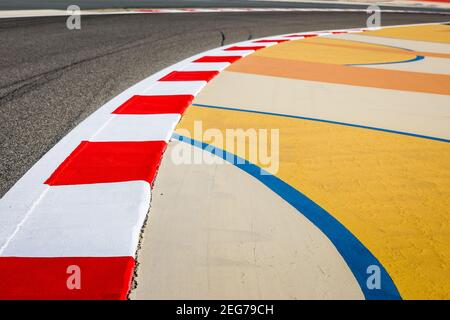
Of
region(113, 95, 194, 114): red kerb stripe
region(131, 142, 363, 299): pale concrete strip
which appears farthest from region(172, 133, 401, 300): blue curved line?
region(113, 95, 194, 114): red kerb stripe

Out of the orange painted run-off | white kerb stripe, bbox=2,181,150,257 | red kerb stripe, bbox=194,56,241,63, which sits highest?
red kerb stripe, bbox=194,56,241,63

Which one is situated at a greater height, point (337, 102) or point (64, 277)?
point (337, 102)

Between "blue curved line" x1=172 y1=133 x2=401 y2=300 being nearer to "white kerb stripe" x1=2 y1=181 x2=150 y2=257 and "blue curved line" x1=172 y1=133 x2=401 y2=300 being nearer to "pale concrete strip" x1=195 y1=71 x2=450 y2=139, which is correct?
"white kerb stripe" x1=2 y1=181 x2=150 y2=257

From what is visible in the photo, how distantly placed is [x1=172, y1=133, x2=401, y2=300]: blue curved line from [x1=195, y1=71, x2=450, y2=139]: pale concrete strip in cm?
132

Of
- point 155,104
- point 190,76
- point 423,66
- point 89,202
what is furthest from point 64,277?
point 423,66

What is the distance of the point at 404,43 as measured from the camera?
9242 millimetres

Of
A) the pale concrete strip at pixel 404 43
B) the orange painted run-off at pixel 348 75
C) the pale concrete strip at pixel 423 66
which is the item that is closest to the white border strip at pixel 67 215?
the orange painted run-off at pixel 348 75

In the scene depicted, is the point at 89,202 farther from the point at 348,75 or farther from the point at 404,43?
the point at 404,43

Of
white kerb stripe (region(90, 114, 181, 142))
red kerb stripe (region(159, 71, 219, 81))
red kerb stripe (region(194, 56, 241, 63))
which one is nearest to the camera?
white kerb stripe (region(90, 114, 181, 142))

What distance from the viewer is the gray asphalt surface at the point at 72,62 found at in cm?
334

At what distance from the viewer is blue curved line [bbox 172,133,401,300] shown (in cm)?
174

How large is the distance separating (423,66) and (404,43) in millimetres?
2879

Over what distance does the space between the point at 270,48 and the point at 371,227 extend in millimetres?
6005
